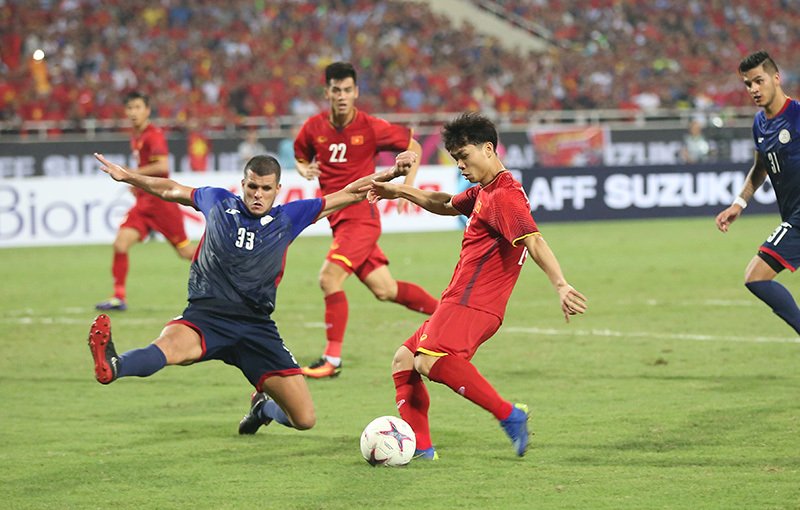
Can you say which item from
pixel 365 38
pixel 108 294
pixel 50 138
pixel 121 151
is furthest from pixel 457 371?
pixel 365 38

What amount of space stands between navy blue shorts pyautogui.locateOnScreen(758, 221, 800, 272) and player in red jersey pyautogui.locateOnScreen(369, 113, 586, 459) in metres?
2.89

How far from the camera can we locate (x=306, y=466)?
6488 millimetres

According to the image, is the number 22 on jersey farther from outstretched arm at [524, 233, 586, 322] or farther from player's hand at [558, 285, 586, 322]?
player's hand at [558, 285, 586, 322]

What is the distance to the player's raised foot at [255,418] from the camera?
7242 mm

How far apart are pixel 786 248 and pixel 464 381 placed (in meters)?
3.41

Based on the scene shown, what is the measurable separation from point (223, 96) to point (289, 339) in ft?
56.2

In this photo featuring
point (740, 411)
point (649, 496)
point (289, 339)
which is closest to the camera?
point (649, 496)

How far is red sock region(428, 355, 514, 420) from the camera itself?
6219mm

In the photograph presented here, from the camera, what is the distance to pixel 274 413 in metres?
7.07

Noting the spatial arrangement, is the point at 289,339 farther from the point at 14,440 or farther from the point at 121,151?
the point at 121,151

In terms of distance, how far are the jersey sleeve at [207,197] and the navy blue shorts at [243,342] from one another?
57 centimetres

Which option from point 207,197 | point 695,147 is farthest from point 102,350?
point 695,147

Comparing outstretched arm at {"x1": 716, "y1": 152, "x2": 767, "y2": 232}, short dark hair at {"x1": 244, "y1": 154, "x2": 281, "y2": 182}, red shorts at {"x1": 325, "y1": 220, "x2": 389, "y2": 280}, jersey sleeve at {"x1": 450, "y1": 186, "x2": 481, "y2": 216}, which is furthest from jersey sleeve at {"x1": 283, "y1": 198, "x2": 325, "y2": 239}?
outstretched arm at {"x1": 716, "y1": 152, "x2": 767, "y2": 232}

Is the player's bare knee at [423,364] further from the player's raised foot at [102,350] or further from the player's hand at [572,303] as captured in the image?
the player's raised foot at [102,350]
